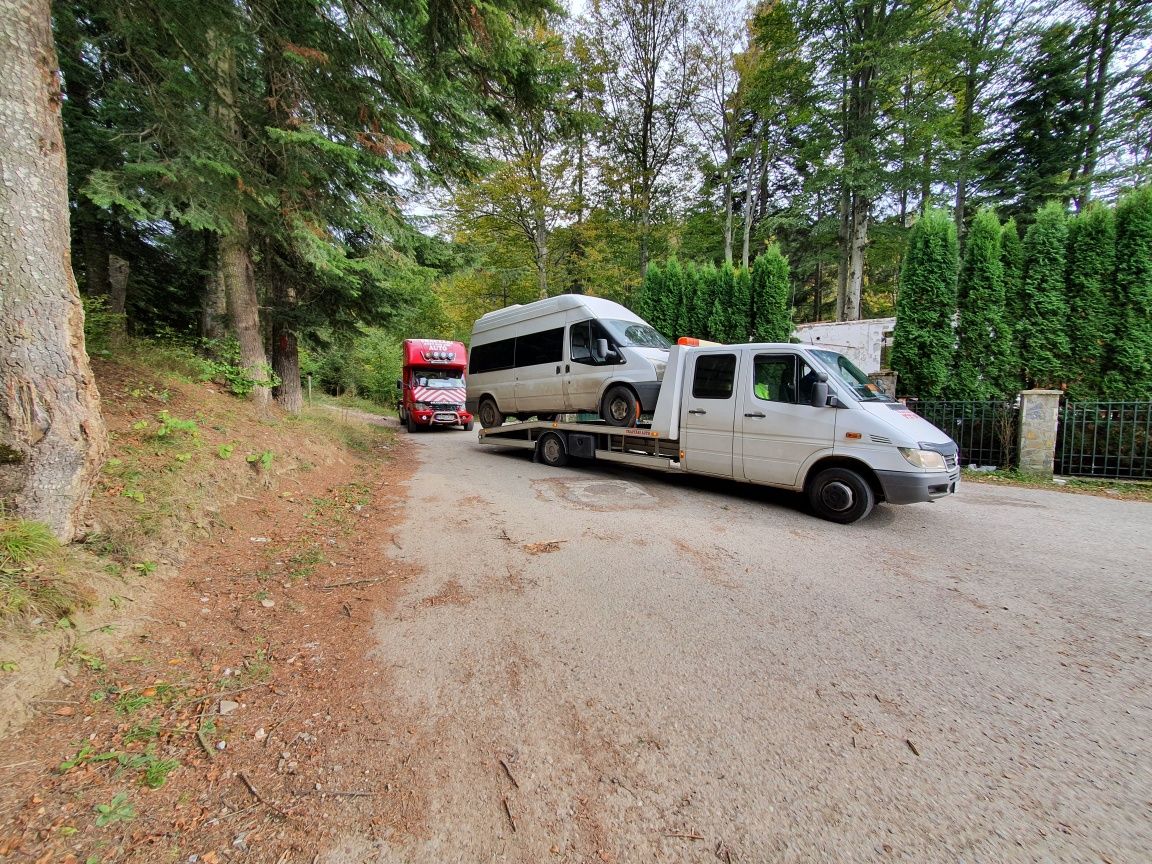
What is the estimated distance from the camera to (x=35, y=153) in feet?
9.32

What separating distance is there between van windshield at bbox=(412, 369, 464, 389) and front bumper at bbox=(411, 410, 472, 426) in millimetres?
1002

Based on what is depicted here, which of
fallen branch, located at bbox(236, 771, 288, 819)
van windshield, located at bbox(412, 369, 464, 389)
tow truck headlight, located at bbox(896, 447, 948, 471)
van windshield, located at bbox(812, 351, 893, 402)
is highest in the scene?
van windshield, located at bbox(412, 369, 464, 389)

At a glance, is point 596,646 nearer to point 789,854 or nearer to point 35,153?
point 789,854

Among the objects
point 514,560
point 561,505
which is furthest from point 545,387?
point 514,560

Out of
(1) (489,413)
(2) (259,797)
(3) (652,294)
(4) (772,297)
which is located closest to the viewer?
(2) (259,797)

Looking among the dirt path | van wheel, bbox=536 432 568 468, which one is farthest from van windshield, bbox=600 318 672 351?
the dirt path

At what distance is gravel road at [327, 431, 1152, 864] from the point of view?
1.63m

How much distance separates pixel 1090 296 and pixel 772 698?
1098 centimetres

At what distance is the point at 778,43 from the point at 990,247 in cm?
1227

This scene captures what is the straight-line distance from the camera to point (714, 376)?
6.32 meters

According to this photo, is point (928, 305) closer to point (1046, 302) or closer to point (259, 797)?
point (1046, 302)

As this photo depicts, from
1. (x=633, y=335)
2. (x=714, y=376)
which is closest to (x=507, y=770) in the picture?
(x=714, y=376)

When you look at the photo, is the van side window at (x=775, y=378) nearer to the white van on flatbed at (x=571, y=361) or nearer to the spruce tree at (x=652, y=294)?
the white van on flatbed at (x=571, y=361)

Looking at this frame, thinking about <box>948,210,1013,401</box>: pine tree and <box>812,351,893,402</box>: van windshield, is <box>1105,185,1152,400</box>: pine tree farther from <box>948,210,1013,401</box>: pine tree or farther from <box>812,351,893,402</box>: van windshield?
<box>812,351,893,402</box>: van windshield
